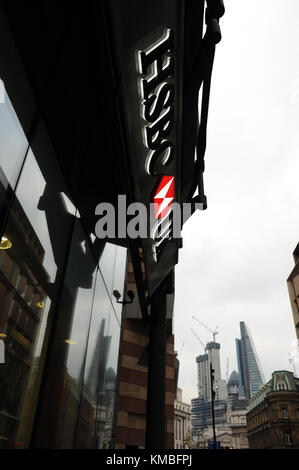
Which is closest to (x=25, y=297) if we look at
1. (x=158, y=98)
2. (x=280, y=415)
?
(x=158, y=98)

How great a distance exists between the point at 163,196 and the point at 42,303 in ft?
11.5

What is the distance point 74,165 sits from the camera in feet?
22.3

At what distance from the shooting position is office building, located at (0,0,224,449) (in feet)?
13.9

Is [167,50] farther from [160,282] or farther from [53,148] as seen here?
[160,282]

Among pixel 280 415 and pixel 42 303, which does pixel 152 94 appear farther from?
pixel 280 415

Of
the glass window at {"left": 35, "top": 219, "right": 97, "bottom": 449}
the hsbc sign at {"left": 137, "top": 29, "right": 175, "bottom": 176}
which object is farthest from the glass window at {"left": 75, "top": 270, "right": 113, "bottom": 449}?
the hsbc sign at {"left": 137, "top": 29, "right": 175, "bottom": 176}

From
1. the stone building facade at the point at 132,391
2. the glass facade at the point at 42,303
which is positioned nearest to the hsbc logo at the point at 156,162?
the glass facade at the point at 42,303

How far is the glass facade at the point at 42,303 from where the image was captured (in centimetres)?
418

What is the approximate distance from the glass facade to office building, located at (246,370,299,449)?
8449 centimetres

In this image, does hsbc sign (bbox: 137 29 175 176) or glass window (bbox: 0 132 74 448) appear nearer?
glass window (bbox: 0 132 74 448)

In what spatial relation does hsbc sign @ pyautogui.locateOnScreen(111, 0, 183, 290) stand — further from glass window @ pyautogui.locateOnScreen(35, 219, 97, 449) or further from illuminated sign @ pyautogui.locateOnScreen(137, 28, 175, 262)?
glass window @ pyautogui.locateOnScreen(35, 219, 97, 449)

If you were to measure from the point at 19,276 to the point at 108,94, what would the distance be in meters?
2.98

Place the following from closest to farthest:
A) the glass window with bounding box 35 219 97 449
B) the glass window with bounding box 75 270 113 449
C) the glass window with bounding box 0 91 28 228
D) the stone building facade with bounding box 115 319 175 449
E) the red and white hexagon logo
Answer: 1. the glass window with bounding box 0 91 28 228
2. the glass window with bounding box 35 219 97 449
3. the red and white hexagon logo
4. the glass window with bounding box 75 270 113 449
5. the stone building facade with bounding box 115 319 175 449

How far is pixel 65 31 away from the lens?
5.49 meters
